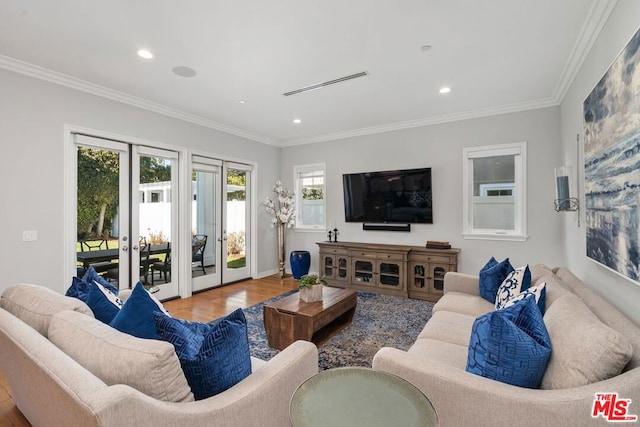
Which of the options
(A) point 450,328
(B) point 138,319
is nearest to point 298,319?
(A) point 450,328

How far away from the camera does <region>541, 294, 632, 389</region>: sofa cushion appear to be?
113 cm

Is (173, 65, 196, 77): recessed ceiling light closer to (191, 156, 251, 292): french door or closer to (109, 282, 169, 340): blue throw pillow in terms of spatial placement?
(191, 156, 251, 292): french door

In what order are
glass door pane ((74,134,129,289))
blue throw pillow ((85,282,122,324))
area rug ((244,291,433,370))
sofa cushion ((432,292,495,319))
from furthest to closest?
1. glass door pane ((74,134,129,289))
2. area rug ((244,291,433,370))
3. sofa cushion ((432,292,495,319))
4. blue throw pillow ((85,282,122,324))

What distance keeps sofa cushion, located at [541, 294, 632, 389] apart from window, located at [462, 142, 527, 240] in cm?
→ 338

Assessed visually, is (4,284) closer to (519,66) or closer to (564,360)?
(564,360)

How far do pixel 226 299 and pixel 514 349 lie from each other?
4.10 m

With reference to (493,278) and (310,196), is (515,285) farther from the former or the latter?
(310,196)

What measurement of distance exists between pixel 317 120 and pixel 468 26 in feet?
9.26

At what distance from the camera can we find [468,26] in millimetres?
2488

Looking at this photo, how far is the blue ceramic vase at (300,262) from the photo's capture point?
573 centimetres

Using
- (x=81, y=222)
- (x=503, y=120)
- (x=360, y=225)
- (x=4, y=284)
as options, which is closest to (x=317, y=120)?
(x=360, y=225)

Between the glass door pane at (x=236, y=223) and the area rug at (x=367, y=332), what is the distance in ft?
4.83

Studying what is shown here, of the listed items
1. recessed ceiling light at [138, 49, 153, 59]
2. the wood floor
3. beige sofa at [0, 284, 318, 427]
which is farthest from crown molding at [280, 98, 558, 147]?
beige sofa at [0, 284, 318, 427]

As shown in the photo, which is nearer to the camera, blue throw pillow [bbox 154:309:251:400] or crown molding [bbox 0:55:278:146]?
blue throw pillow [bbox 154:309:251:400]
